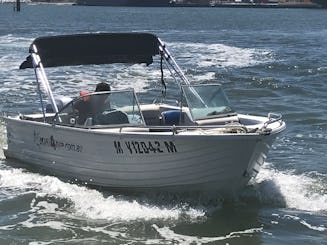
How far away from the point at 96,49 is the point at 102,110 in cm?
268

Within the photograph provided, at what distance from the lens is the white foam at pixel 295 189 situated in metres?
10.9

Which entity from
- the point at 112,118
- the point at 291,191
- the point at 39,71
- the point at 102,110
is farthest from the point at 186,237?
the point at 39,71

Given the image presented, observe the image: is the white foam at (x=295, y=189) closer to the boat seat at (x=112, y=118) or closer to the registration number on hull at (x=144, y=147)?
the registration number on hull at (x=144, y=147)

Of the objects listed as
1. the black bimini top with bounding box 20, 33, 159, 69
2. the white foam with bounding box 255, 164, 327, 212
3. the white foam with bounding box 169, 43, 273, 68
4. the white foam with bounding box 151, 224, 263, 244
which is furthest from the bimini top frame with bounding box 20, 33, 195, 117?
the white foam with bounding box 169, 43, 273, 68

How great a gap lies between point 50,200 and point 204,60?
2301 cm

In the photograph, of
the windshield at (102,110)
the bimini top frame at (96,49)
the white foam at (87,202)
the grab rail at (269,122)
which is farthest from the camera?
the bimini top frame at (96,49)

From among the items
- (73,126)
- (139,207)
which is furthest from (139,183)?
(73,126)

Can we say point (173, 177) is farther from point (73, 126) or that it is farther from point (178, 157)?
point (73, 126)

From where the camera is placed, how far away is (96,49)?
13.7m

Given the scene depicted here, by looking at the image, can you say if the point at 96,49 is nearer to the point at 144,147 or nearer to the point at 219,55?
the point at 144,147

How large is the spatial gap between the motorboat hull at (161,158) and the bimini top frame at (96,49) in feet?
7.56

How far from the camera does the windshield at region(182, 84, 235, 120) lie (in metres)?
11.2

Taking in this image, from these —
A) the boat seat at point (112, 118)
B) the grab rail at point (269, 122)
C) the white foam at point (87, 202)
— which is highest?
the grab rail at point (269, 122)

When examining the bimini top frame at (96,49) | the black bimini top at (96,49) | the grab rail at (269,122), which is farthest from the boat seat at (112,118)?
the black bimini top at (96,49)
